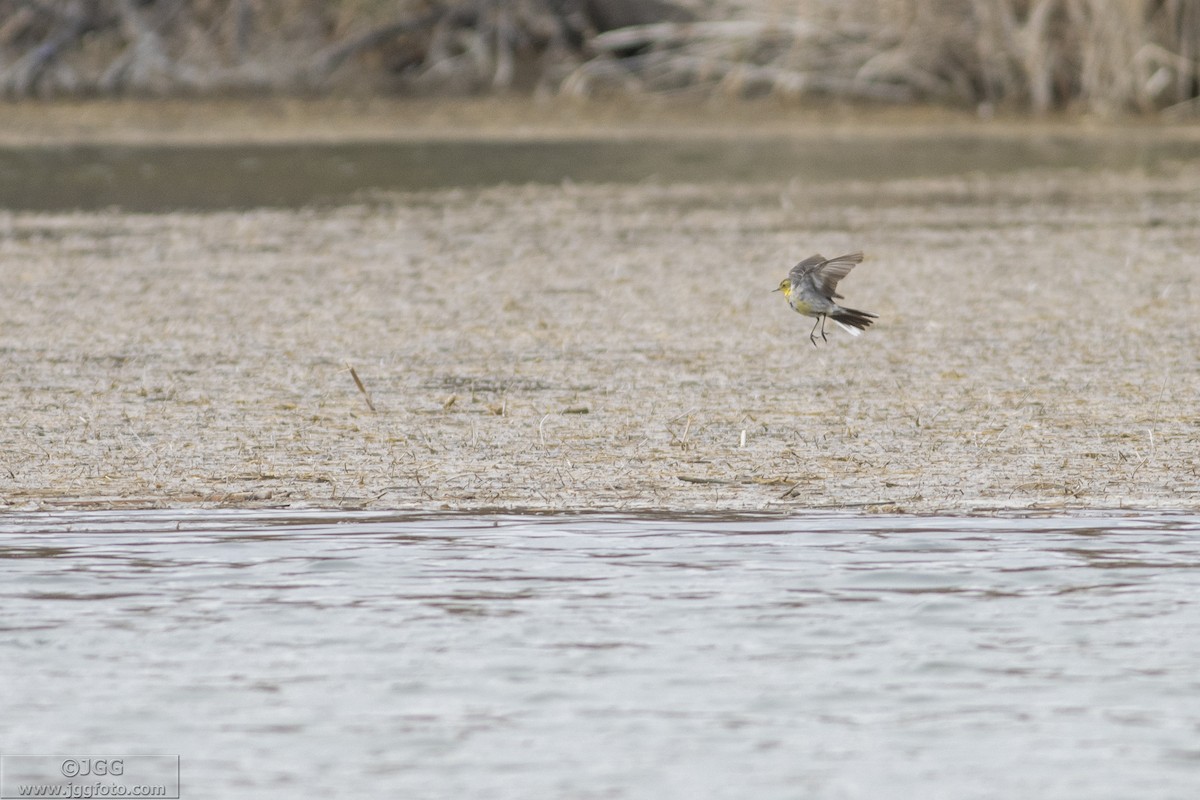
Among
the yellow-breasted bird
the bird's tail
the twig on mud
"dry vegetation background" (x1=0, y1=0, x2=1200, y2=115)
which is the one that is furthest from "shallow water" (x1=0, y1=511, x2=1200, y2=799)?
"dry vegetation background" (x1=0, y1=0, x2=1200, y2=115)

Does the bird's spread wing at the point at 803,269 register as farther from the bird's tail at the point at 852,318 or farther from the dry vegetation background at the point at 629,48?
the dry vegetation background at the point at 629,48

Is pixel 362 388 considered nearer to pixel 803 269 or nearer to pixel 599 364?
pixel 599 364

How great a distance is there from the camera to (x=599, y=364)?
28.9 feet

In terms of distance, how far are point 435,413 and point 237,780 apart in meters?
3.65

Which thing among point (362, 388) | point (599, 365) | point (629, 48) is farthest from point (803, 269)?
point (629, 48)

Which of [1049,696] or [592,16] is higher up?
[592,16]

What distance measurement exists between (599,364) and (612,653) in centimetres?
396

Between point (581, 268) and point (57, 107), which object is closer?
point (581, 268)

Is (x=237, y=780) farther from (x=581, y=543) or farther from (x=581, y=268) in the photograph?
(x=581, y=268)

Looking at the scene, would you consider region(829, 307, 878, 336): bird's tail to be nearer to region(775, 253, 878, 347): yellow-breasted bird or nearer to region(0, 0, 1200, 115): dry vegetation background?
region(775, 253, 878, 347): yellow-breasted bird

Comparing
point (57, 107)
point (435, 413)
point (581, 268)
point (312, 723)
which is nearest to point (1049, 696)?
point (312, 723)

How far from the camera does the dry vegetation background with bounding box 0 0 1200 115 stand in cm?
2384

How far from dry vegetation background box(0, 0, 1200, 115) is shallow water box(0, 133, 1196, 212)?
2211 mm

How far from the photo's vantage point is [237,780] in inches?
164
